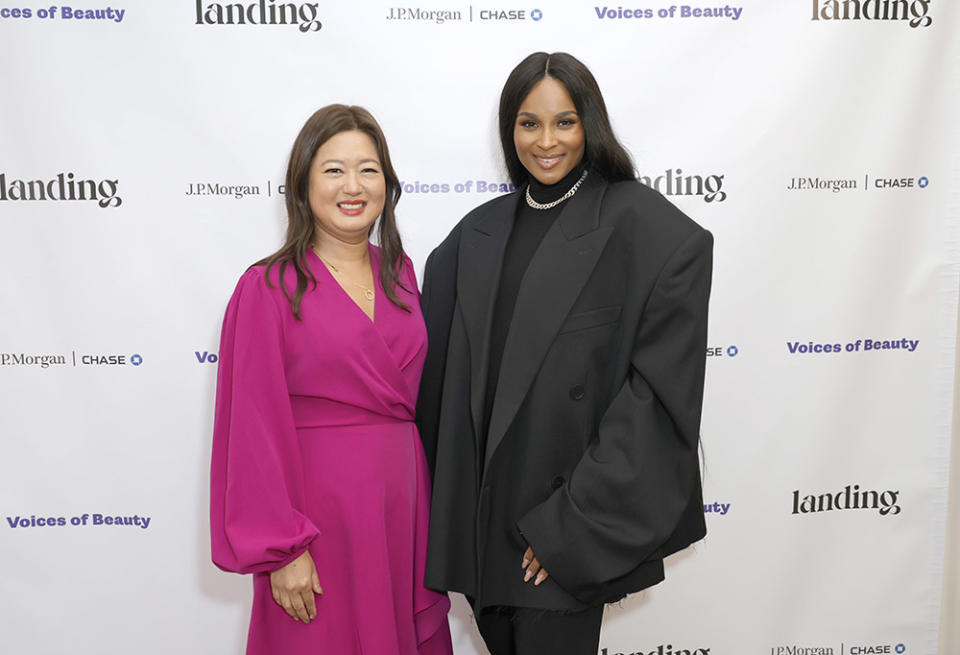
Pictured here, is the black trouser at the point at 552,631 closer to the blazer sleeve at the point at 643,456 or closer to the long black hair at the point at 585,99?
the blazer sleeve at the point at 643,456

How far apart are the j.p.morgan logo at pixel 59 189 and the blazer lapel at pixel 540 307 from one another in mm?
1440

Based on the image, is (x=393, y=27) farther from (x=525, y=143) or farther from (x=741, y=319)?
(x=741, y=319)

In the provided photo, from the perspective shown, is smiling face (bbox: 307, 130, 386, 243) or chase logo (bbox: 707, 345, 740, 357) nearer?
smiling face (bbox: 307, 130, 386, 243)

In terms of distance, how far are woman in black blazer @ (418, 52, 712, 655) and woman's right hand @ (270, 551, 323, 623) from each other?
0.89ft

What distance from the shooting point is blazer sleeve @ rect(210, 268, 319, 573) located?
1.62 metres

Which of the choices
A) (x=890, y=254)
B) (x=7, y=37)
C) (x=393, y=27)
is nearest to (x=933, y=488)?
(x=890, y=254)

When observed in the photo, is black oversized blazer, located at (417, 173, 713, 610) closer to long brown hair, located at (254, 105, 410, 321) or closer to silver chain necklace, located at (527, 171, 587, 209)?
silver chain necklace, located at (527, 171, 587, 209)

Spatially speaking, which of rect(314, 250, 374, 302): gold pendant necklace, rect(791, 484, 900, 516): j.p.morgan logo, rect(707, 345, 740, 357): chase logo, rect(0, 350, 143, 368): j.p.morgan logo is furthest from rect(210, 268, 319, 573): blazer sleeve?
rect(791, 484, 900, 516): j.p.morgan logo

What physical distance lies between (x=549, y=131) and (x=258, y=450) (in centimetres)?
94

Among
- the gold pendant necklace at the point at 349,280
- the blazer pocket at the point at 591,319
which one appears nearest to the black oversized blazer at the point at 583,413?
the blazer pocket at the point at 591,319

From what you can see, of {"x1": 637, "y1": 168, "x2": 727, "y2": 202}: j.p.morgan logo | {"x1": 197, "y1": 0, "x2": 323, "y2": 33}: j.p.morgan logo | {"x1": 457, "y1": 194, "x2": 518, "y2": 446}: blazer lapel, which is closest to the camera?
{"x1": 457, "y1": 194, "x2": 518, "y2": 446}: blazer lapel

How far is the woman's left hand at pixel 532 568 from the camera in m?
1.64

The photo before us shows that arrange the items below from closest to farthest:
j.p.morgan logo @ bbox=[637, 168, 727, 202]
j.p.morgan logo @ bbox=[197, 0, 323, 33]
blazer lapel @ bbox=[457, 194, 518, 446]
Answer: blazer lapel @ bbox=[457, 194, 518, 446]
j.p.morgan logo @ bbox=[197, 0, 323, 33]
j.p.morgan logo @ bbox=[637, 168, 727, 202]

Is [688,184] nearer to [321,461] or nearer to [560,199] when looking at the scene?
[560,199]
